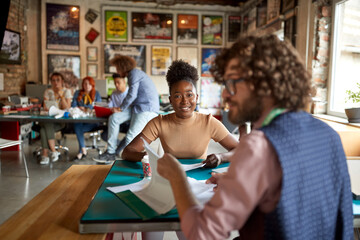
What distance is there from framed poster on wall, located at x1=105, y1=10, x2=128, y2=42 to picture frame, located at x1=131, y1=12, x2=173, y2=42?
0.24 metres

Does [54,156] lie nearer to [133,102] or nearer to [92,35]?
[133,102]

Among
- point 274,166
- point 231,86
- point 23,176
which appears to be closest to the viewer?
point 274,166

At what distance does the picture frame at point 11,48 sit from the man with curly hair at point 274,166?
6.91m

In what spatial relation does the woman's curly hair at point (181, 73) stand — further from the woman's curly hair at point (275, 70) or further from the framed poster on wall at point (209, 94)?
the framed poster on wall at point (209, 94)

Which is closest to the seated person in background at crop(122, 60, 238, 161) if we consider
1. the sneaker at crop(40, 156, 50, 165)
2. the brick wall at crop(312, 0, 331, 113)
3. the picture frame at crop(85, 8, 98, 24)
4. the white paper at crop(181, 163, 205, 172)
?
the white paper at crop(181, 163, 205, 172)

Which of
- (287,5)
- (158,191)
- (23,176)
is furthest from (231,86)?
(287,5)

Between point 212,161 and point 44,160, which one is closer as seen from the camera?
point 212,161

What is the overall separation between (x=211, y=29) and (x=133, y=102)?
4.96 meters

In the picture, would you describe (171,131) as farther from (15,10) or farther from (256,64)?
(15,10)

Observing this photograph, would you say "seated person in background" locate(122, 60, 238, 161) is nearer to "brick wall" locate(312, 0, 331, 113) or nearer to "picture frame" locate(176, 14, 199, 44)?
"brick wall" locate(312, 0, 331, 113)

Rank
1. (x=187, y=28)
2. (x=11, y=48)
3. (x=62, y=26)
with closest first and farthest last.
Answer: (x=11, y=48) < (x=62, y=26) < (x=187, y=28)

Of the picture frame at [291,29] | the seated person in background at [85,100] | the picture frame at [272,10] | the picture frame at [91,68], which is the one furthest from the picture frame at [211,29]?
the seated person in background at [85,100]

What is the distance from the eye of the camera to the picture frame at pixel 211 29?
8523 millimetres

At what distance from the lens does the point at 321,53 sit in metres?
4.41
